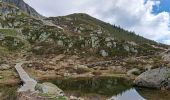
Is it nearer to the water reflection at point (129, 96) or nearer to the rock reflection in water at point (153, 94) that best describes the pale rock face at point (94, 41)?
the rock reflection in water at point (153, 94)

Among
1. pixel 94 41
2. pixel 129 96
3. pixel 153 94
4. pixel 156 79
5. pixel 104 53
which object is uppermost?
pixel 94 41

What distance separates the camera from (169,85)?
75.3m

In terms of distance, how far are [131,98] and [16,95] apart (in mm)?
28592

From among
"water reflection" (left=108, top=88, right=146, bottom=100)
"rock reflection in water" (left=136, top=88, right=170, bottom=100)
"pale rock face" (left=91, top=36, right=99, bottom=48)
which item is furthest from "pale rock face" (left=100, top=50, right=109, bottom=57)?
"water reflection" (left=108, top=88, right=146, bottom=100)

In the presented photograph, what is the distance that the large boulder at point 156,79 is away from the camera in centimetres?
7600

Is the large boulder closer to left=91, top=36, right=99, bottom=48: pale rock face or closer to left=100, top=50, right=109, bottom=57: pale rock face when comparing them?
left=100, top=50, right=109, bottom=57: pale rock face

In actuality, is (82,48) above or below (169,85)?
above

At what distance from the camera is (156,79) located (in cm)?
7688

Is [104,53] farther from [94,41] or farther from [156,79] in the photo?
[156,79]

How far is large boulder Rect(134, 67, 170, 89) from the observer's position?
7600cm

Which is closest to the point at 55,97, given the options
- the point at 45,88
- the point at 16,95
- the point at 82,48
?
the point at 16,95

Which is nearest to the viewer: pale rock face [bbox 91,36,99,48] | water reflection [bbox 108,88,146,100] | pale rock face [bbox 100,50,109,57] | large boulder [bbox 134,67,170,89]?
water reflection [bbox 108,88,146,100]

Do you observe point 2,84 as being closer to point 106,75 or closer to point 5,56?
point 106,75

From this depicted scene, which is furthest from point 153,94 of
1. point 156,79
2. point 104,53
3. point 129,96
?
point 104,53
